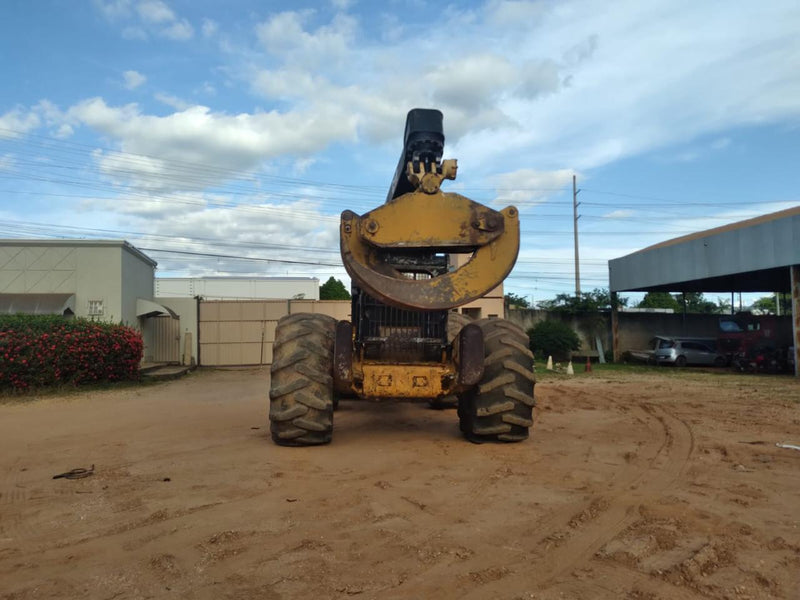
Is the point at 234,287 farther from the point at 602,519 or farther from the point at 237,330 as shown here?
the point at 602,519

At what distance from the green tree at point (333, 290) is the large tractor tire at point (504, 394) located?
125 feet

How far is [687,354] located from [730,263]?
5383 millimetres

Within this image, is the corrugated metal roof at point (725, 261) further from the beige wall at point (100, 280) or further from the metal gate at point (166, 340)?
the beige wall at point (100, 280)

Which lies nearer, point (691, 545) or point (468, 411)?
point (691, 545)

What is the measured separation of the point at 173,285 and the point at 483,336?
163 feet

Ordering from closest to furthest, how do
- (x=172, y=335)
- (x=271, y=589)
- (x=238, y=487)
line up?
(x=271, y=589), (x=238, y=487), (x=172, y=335)

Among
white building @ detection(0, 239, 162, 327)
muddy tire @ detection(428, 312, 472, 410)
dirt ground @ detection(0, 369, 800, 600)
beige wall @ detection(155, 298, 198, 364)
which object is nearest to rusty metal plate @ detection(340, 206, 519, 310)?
dirt ground @ detection(0, 369, 800, 600)

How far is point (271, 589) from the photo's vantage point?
3043 millimetres

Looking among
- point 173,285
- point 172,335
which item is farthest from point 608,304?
point 173,285

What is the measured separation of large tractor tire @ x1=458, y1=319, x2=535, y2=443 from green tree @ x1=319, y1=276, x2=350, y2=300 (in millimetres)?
38181

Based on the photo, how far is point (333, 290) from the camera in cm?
4562

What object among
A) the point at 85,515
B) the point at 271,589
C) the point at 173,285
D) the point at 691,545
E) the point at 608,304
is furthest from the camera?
the point at 173,285

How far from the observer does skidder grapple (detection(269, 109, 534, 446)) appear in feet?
18.4

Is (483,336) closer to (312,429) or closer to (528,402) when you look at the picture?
(528,402)
